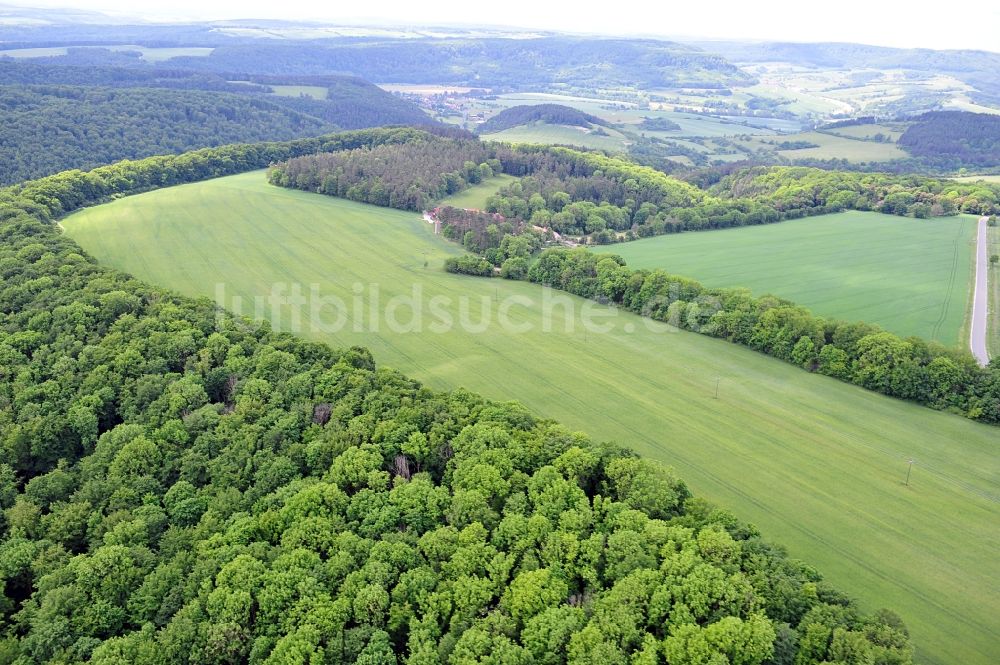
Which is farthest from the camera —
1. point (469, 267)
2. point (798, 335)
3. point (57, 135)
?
point (57, 135)

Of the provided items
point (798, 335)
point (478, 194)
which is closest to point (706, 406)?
point (798, 335)

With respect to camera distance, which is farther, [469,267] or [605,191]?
[605,191]

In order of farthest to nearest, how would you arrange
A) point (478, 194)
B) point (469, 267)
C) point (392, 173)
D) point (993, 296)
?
point (478, 194), point (392, 173), point (469, 267), point (993, 296)

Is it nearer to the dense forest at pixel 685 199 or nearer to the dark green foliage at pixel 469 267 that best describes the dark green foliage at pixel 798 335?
the dark green foliage at pixel 469 267

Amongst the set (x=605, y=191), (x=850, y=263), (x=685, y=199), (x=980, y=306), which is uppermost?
(x=605, y=191)

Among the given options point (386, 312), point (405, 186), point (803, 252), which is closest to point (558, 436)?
point (386, 312)

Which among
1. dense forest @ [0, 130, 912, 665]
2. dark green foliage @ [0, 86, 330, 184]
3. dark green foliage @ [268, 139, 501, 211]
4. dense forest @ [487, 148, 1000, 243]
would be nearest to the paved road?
dense forest @ [487, 148, 1000, 243]

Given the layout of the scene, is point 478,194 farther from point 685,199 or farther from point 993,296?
point 993,296

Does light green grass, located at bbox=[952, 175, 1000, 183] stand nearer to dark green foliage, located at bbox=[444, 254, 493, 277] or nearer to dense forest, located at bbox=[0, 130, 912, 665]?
dark green foliage, located at bbox=[444, 254, 493, 277]
